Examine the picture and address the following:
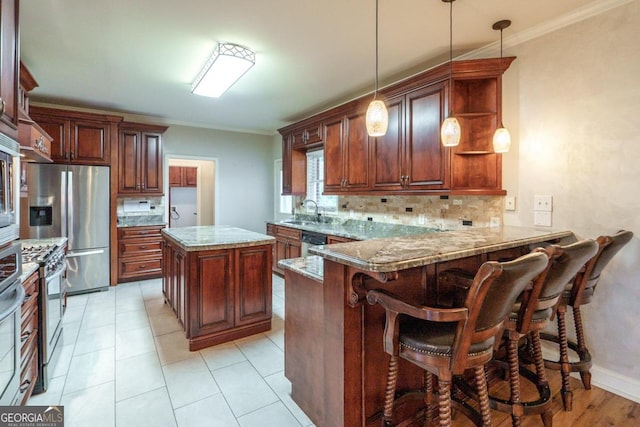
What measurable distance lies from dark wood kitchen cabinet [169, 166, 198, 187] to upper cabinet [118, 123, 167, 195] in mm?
3387

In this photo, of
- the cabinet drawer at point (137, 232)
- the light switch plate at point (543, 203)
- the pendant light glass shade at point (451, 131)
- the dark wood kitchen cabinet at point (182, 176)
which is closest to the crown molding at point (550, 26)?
the pendant light glass shade at point (451, 131)

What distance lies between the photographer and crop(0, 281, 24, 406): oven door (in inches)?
48.8

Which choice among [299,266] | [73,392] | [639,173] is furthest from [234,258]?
[639,173]

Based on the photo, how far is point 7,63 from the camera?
1223 millimetres

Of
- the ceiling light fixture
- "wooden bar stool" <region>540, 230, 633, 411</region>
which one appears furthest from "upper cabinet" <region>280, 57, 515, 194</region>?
the ceiling light fixture

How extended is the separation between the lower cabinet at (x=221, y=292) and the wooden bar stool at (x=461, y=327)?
173 cm

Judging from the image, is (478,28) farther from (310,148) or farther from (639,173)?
(310,148)

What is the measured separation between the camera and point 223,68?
2.99 meters

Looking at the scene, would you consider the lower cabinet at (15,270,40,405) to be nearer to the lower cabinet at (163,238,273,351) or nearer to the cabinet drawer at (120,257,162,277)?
the lower cabinet at (163,238,273,351)

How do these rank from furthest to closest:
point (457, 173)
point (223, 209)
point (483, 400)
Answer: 1. point (223, 209)
2. point (457, 173)
3. point (483, 400)

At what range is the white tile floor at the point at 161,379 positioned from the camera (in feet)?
6.15

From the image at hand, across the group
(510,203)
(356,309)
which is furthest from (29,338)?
(510,203)

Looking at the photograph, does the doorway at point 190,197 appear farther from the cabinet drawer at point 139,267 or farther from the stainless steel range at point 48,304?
the stainless steel range at point 48,304

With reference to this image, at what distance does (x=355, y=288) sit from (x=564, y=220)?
75.8 inches
